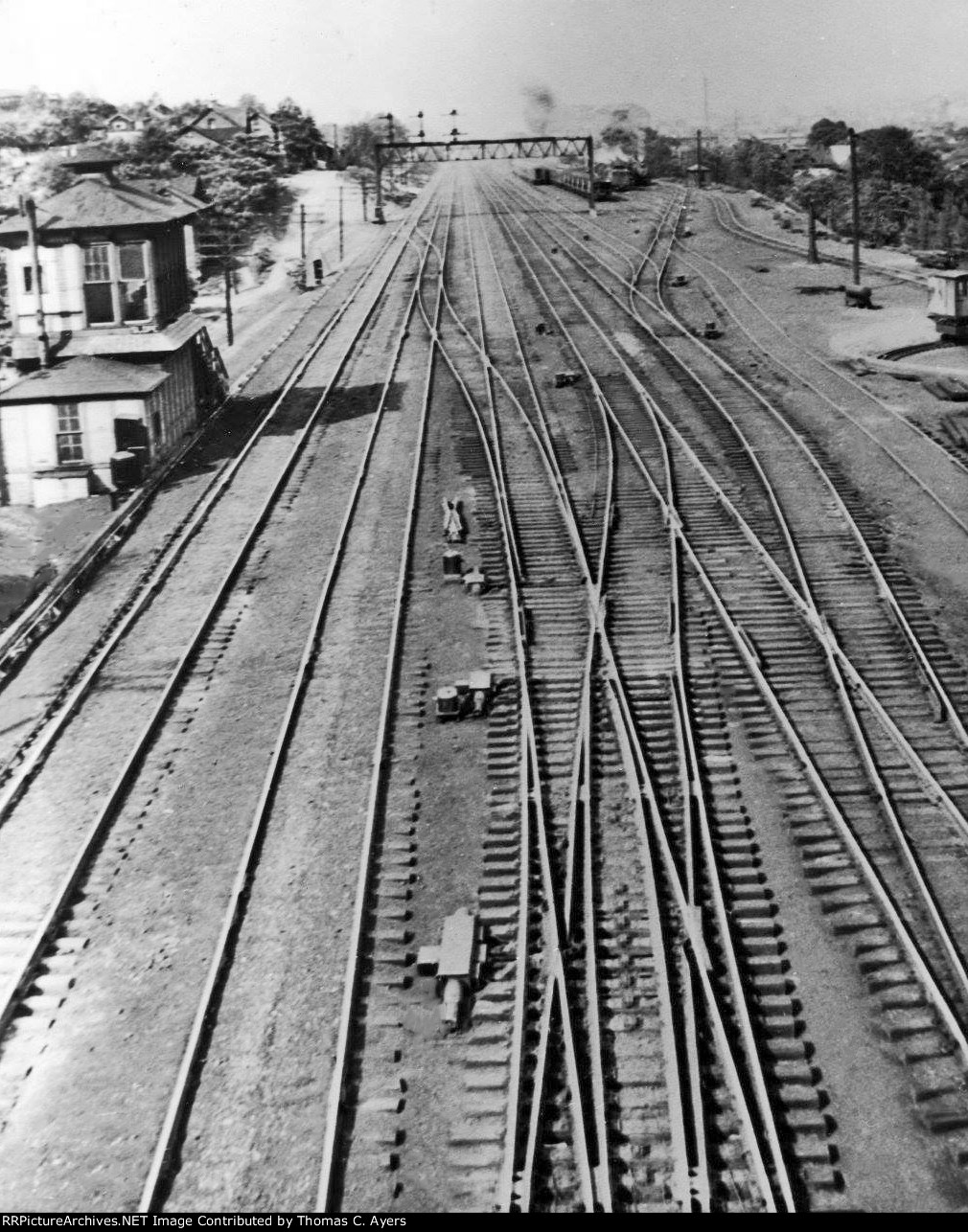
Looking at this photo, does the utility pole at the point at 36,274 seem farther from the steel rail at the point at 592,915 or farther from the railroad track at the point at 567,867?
the steel rail at the point at 592,915

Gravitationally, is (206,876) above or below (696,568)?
below

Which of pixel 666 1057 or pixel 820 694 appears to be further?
pixel 820 694

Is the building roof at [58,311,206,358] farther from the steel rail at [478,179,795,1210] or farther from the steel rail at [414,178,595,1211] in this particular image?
the steel rail at [478,179,795,1210]

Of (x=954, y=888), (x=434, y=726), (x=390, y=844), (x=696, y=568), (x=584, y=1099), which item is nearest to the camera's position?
(x=584, y=1099)

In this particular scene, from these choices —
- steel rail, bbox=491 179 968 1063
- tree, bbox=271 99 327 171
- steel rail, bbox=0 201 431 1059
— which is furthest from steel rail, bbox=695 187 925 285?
steel rail, bbox=0 201 431 1059

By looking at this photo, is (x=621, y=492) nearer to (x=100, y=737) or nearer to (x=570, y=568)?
(x=570, y=568)

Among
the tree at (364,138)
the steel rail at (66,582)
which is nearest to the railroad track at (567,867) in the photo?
the steel rail at (66,582)

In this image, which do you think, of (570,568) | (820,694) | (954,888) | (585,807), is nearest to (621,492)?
(570,568)
